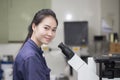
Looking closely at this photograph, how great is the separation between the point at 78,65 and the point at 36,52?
332 mm

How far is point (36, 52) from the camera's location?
4.17ft

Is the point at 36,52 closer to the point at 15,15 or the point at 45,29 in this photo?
the point at 45,29

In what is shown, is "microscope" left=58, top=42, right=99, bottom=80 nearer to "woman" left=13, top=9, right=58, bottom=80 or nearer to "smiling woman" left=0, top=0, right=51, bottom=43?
"woman" left=13, top=9, right=58, bottom=80

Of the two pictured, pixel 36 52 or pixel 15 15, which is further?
pixel 15 15

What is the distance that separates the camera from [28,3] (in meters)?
4.11

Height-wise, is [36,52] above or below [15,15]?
below

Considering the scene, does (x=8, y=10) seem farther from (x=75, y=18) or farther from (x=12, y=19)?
(x=75, y=18)

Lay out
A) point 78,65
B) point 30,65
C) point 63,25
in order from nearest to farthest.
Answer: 1. point 30,65
2. point 78,65
3. point 63,25

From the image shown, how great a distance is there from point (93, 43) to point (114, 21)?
0.52 meters

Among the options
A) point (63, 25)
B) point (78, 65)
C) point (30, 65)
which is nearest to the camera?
point (30, 65)

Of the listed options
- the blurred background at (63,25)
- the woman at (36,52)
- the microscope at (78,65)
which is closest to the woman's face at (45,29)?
the woman at (36,52)

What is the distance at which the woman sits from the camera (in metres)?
1.20

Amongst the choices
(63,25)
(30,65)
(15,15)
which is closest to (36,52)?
(30,65)

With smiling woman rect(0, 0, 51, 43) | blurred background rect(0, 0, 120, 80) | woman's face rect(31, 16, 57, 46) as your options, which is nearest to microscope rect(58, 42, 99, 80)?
woman's face rect(31, 16, 57, 46)
